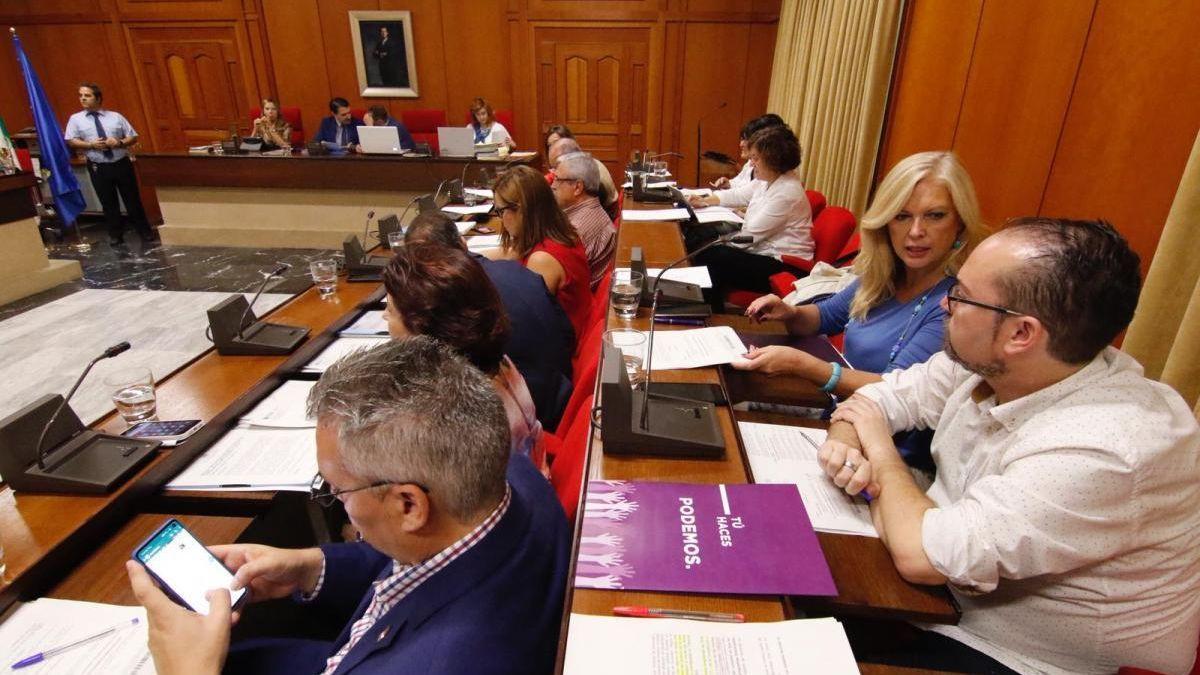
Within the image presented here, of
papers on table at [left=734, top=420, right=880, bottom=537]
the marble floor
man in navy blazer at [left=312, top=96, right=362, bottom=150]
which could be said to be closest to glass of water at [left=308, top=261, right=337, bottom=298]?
the marble floor

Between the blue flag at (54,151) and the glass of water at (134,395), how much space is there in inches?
248

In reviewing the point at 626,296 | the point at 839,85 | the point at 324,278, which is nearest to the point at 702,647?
the point at 626,296

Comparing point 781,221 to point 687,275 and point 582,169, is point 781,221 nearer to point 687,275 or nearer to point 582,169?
point 582,169

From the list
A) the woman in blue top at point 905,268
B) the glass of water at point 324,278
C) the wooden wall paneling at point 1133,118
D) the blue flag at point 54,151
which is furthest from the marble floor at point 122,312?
the wooden wall paneling at point 1133,118

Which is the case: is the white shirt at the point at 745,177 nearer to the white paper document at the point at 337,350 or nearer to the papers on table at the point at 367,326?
the papers on table at the point at 367,326

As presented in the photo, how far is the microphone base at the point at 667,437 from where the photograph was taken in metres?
1.13

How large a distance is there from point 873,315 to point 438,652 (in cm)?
157

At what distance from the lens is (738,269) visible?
3406mm

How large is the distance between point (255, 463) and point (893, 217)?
5.64 feet

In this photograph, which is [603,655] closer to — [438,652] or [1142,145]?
[438,652]

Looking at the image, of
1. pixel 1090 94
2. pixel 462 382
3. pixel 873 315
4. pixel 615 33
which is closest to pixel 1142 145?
pixel 1090 94

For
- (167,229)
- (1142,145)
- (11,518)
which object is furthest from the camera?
(167,229)

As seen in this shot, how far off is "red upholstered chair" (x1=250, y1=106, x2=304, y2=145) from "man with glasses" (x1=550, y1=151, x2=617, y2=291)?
5906mm

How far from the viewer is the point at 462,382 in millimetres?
909
